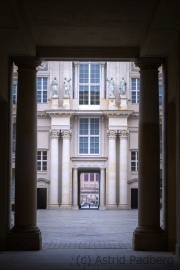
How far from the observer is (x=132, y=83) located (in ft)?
166

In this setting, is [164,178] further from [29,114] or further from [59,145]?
[59,145]

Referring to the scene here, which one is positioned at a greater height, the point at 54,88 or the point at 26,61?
the point at 54,88

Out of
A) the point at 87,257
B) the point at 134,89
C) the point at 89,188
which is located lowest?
the point at 89,188

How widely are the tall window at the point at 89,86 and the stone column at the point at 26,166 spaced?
34155 mm

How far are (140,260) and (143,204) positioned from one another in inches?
115

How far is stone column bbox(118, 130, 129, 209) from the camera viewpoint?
4850 centimetres

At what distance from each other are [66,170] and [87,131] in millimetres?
4704

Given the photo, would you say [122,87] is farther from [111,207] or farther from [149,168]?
[149,168]

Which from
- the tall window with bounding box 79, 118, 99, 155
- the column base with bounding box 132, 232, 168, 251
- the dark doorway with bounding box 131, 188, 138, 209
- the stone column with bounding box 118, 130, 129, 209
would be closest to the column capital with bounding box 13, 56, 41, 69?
the column base with bounding box 132, 232, 168, 251

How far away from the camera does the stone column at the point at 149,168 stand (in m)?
15.9

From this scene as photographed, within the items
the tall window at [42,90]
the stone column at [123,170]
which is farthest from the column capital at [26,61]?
the tall window at [42,90]

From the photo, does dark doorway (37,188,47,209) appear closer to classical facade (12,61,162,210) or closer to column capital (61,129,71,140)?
classical facade (12,61,162,210)

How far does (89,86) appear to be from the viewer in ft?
167

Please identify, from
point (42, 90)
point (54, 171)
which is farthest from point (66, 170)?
point (42, 90)
